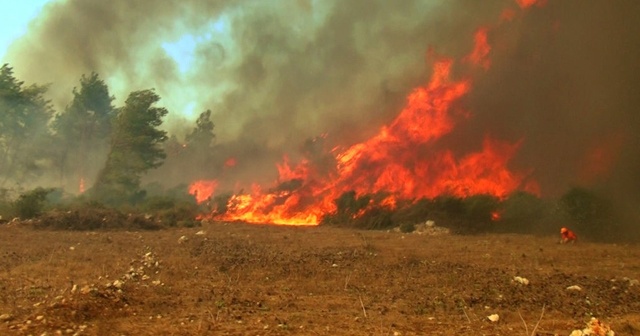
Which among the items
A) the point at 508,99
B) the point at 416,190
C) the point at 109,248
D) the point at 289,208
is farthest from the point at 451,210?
the point at 109,248

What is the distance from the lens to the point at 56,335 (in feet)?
19.5

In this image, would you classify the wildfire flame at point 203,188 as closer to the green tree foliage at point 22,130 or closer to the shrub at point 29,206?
the green tree foliage at point 22,130

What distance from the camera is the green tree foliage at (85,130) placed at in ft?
173

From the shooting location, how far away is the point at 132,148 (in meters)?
41.5

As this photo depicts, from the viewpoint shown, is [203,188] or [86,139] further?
[86,139]

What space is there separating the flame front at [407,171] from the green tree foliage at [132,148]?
33.1ft

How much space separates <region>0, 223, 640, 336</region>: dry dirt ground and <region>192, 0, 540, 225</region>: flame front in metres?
10.4

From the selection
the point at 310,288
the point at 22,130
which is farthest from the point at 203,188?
the point at 310,288

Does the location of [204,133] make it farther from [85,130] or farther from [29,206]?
[29,206]

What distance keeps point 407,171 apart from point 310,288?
20531 mm

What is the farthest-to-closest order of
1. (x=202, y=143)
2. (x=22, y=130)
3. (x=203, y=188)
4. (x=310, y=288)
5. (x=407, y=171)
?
(x=202, y=143)
(x=203, y=188)
(x=22, y=130)
(x=407, y=171)
(x=310, y=288)

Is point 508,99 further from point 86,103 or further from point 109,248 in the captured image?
point 86,103

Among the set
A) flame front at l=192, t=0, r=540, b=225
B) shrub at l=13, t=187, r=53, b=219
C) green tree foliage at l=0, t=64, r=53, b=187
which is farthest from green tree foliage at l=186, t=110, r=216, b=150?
shrub at l=13, t=187, r=53, b=219

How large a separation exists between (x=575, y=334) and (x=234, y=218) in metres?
32.2
